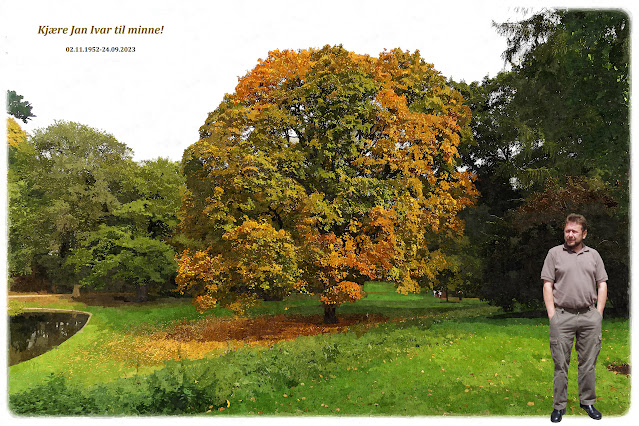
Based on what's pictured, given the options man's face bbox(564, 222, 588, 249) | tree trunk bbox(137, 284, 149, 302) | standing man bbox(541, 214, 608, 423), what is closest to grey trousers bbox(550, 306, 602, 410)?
standing man bbox(541, 214, 608, 423)

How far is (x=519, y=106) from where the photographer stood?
811 inches

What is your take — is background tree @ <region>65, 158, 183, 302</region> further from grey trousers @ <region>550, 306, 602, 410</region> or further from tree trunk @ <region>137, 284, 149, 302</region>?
grey trousers @ <region>550, 306, 602, 410</region>

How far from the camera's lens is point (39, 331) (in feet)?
86.3

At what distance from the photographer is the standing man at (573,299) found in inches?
294

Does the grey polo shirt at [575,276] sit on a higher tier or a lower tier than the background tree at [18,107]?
lower

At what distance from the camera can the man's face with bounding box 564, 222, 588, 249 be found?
296 inches

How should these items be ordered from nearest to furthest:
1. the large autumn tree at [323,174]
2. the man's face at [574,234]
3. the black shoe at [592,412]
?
the man's face at [574,234] → the black shoe at [592,412] → the large autumn tree at [323,174]

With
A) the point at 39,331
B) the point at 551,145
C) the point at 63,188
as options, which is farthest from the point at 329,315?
the point at 63,188

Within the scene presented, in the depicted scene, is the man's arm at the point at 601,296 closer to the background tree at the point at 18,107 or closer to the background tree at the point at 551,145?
the background tree at the point at 551,145

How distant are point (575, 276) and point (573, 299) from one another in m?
0.35

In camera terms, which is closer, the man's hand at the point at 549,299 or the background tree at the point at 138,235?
the man's hand at the point at 549,299

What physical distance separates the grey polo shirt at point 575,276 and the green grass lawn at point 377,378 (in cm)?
252

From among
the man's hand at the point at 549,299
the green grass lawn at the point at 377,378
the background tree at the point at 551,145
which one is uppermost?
the background tree at the point at 551,145

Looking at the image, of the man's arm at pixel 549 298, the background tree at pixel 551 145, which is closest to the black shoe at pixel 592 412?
the man's arm at pixel 549 298
